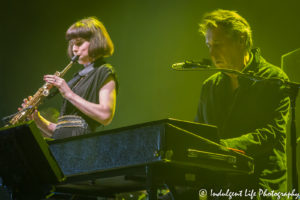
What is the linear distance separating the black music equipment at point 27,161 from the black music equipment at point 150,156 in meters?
0.07

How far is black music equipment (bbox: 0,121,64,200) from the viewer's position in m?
1.78

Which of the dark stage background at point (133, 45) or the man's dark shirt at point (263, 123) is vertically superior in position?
the dark stage background at point (133, 45)

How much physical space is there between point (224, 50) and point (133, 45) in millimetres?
1875

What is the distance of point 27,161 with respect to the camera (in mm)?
1809

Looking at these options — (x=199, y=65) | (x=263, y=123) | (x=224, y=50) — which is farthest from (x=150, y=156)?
(x=224, y=50)

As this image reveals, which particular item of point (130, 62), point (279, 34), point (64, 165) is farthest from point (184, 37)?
point (64, 165)

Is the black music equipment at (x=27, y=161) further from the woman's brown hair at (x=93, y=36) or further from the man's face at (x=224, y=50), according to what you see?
the man's face at (x=224, y=50)

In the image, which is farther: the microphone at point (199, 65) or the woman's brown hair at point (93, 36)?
the woman's brown hair at point (93, 36)

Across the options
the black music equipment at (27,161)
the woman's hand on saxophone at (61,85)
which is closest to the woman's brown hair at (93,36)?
the woman's hand on saxophone at (61,85)

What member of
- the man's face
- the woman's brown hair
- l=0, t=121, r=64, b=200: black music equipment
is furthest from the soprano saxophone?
the man's face

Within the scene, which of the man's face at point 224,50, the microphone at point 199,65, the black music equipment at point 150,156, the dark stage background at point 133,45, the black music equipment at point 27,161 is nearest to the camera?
the black music equipment at point 150,156

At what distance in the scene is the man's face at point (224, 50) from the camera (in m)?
2.66

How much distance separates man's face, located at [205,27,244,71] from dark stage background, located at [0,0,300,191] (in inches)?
42.7

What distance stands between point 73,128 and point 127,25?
2.34m
